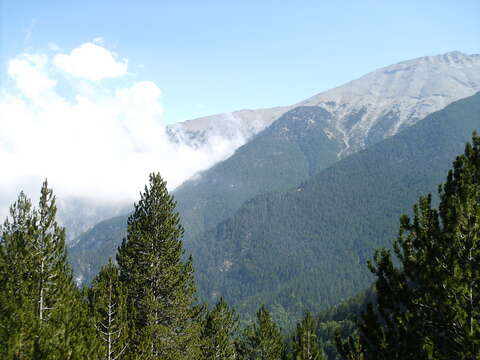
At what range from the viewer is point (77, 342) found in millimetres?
16266

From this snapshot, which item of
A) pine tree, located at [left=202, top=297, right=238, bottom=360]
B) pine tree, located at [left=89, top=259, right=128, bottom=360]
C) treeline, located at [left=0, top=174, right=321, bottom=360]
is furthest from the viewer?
pine tree, located at [left=202, top=297, right=238, bottom=360]

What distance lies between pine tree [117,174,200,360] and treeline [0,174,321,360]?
0.08 meters

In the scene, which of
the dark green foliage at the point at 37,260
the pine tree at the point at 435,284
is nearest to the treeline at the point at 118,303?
the dark green foliage at the point at 37,260

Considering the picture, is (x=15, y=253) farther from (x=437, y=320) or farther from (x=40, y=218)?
(x=437, y=320)

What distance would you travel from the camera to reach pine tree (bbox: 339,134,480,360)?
11.9m

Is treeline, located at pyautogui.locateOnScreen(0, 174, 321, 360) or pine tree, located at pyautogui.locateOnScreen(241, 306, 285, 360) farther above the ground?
treeline, located at pyautogui.locateOnScreen(0, 174, 321, 360)

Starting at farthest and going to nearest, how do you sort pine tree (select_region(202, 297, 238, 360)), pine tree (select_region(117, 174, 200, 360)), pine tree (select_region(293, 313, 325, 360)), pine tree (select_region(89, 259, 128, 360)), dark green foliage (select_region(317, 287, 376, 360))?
dark green foliage (select_region(317, 287, 376, 360)), pine tree (select_region(202, 297, 238, 360)), pine tree (select_region(117, 174, 200, 360)), pine tree (select_region(293, 313, 325, 360)), pine tree (select_region(89, 259, 128, 360))

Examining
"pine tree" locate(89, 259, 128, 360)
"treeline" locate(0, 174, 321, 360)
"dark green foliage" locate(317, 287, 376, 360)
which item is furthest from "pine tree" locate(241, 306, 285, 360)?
"dark green foliage" locate(317, 287, 376, 360)

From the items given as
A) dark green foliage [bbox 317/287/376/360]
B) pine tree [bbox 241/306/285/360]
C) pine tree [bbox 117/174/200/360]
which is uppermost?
pine tree [bbox 117/174/200/360]

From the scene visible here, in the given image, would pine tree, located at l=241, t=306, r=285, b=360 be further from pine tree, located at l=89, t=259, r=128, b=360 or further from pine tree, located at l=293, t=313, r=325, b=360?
pine tree, located at l=89, t=259, r=128, b=360

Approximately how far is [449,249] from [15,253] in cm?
2281

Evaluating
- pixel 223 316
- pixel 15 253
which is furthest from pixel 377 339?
pixel 223 316

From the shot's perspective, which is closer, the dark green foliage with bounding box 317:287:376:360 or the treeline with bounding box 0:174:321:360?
the treeline with bounding box 0:174:321:360

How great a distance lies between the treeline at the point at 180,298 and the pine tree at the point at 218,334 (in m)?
0.10
